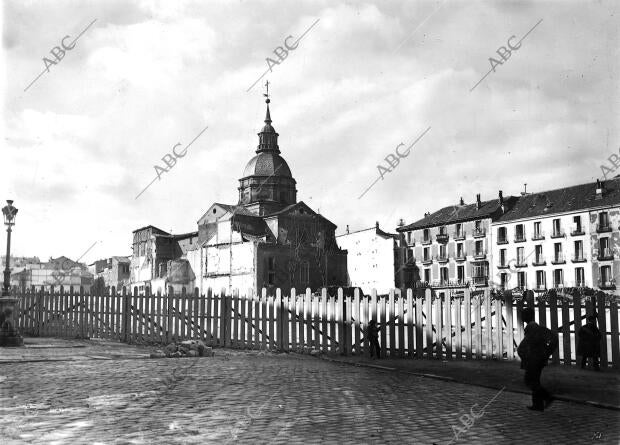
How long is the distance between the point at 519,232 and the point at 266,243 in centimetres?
2648

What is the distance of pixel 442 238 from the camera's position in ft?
234

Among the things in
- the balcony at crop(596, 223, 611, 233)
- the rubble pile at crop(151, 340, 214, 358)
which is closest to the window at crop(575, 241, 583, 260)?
the balcony at crop(596, 223, 611, 233)

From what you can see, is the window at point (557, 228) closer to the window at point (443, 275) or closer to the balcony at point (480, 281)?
the balcony at point (480, 281)

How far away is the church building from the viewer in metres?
63.8

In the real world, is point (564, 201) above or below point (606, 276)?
above

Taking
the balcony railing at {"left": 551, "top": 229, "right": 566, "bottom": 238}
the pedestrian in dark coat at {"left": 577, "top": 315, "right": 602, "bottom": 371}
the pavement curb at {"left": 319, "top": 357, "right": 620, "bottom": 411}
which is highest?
the balcony railing at {"left": 551, "top": 229, "right": 566, "bottom": 238}

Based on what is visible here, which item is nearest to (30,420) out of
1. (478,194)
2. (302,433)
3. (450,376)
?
(302,433)

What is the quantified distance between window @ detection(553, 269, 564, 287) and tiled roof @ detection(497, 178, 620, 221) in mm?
5844

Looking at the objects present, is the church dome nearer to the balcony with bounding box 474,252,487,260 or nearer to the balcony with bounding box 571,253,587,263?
the balcony with bounding box 474,252,487,260

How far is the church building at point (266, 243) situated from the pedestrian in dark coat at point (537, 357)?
53.6 m

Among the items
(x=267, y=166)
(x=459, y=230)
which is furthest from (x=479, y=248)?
(x=267, y=166)

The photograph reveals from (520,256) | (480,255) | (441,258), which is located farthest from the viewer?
(441,258)

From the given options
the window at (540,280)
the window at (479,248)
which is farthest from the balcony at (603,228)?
the window at (479,248)

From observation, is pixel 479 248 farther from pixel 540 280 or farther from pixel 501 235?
pixel 540 280
